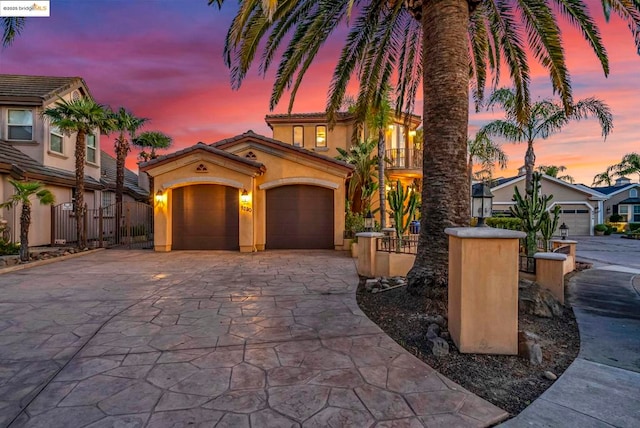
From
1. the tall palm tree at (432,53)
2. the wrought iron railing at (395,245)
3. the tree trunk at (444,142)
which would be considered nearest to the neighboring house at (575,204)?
the tall palm tree at (432,53)

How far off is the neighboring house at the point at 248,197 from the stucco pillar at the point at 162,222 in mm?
11

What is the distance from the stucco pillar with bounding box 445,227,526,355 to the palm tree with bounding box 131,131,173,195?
22.1 meters

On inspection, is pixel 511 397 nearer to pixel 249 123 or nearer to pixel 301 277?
pixel 301 277

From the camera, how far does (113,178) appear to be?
2141 centimetres

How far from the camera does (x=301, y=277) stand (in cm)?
838

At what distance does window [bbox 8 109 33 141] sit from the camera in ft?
48.2

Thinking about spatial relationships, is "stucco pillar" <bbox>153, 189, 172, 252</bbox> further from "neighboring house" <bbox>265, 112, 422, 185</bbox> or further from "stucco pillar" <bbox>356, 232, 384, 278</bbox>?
"neighboring house" <bbox>265, 112, 422, 185</bbox>

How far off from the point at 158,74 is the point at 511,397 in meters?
18.1

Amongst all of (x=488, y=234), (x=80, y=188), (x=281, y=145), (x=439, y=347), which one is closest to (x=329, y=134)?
(x=281, y=145)

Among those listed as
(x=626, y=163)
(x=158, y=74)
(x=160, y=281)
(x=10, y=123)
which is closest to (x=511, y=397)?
(x=160, y=281)

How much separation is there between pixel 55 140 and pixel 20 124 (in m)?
1.39

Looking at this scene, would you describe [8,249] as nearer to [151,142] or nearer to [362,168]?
[151,142]

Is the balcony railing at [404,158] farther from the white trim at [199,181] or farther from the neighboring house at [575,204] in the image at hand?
the neighboring house at [575,204]

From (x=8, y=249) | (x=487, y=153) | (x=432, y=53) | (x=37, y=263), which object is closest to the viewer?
(x=432, y=53)
